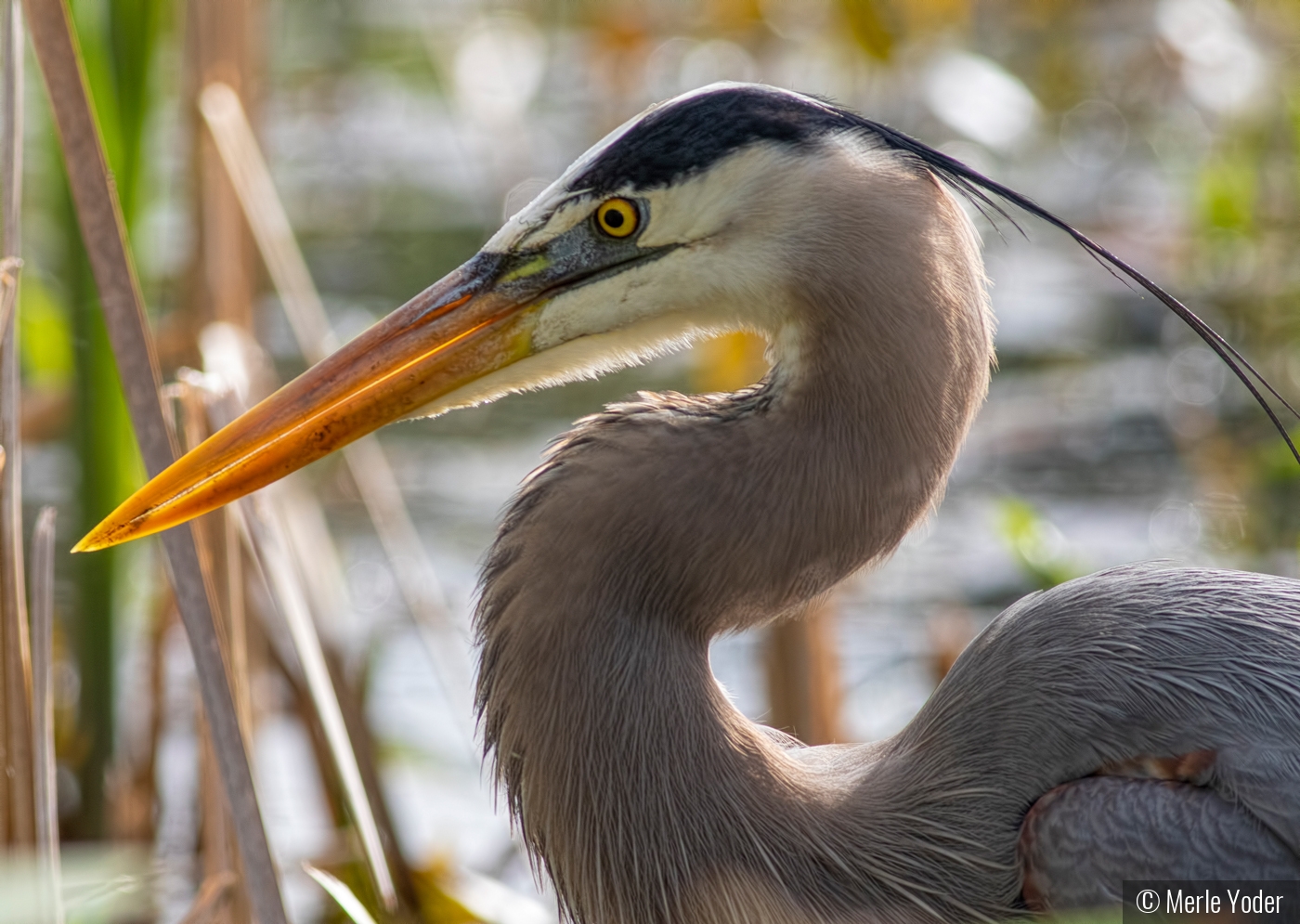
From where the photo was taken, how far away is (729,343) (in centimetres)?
319

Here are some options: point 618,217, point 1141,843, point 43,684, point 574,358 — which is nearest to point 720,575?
point 574,358

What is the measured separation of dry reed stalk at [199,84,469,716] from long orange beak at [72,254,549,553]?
102 cm

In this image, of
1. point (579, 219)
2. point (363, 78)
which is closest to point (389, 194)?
point (363, 78)

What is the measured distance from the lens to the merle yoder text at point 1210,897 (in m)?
1.60

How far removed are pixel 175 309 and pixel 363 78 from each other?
16.3 ft

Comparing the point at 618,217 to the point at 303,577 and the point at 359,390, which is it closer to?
the point at 359,390

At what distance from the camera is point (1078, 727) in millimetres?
1729

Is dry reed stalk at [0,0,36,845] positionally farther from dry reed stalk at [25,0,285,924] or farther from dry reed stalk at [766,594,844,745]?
dry reed stalk at [766,594,844,745]

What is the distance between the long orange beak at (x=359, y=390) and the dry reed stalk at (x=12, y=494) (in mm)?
290

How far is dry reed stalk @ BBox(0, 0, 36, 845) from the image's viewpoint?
1926mm

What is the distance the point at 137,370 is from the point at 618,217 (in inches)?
24.0

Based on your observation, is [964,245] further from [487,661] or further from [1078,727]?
[487,661]

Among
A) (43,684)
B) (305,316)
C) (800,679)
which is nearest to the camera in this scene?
(43,684)

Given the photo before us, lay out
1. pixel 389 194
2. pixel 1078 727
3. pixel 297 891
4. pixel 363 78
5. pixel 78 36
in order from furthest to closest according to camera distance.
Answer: pixel 363 78 < pixel 389 194 < pixel 297 891 < pixel 78 36 < pixel 1078 727
